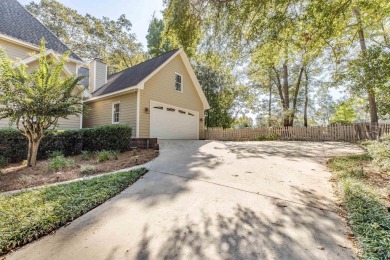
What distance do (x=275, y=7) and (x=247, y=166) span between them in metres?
4.60

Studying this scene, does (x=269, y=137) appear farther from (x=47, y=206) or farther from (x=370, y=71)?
(x=47, y=206)

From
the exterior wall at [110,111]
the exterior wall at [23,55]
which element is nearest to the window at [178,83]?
the exterior wall at [110,111]

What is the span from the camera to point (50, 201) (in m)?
3.47

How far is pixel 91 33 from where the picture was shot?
22609mm

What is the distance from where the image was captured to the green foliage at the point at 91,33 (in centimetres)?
2191

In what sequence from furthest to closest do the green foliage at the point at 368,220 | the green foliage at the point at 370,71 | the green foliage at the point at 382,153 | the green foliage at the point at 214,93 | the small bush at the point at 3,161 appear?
the green foliage at the point at 214,93 < the green foliage at the point at 370,71 < the small bush at the point at 3,161 < the green foliage at the point at 382,153 < the green foliage at the point at 368,220

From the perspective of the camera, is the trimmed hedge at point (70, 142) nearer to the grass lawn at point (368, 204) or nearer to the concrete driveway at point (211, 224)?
the concrete driveway at point (211, 224)

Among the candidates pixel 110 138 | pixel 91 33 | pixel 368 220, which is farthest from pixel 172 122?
pixel 91 33

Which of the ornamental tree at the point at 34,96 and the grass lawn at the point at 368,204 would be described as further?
the ornamental tree at the point at 34,96

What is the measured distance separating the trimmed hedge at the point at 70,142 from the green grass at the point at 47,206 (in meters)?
3.85

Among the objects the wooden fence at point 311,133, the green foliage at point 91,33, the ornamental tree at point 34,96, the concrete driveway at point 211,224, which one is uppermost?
the green foliage at point 91,33

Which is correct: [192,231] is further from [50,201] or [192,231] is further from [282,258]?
[50,201]

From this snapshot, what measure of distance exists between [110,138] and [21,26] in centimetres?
959

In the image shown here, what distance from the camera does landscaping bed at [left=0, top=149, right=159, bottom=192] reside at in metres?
5.01
